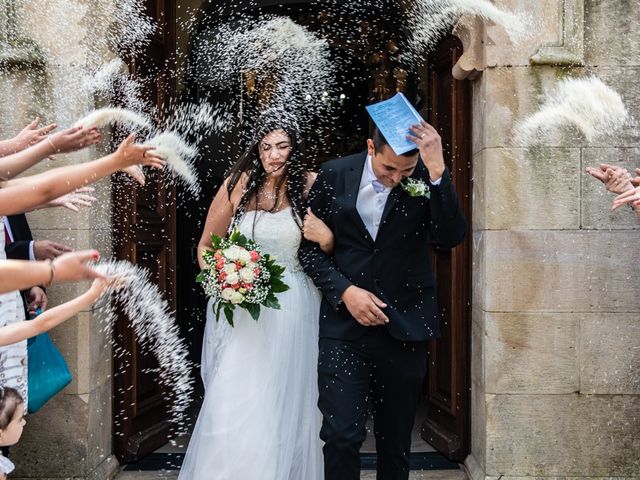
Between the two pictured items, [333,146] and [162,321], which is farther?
[333,146]

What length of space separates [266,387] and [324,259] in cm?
89

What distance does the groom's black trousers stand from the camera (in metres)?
3.59

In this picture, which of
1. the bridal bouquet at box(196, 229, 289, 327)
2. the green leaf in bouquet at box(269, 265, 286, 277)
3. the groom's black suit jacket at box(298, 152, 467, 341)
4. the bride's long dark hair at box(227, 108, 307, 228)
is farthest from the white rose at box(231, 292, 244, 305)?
the bride's long dark hair at box(227, 108, 307, 228)

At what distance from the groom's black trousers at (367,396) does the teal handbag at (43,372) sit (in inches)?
61.1

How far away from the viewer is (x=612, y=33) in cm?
455

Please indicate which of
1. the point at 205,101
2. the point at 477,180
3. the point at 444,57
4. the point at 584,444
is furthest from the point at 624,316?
the point at 205,101

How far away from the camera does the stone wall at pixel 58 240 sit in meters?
4.61

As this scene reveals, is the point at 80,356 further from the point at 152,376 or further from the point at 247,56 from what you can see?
the point at 247,56

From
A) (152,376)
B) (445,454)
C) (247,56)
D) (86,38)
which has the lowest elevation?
(445,454)

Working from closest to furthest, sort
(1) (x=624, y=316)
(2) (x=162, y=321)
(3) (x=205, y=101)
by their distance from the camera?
(1) (x=624, y=316) → (2) (x=162, y=321) → (3) (x=205, y=101)

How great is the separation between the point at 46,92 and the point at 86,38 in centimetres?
42

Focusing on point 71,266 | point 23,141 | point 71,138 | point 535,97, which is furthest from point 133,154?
point 535,97

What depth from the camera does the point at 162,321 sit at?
627 centimetres

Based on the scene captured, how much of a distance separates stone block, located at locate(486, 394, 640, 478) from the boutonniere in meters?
1.66
